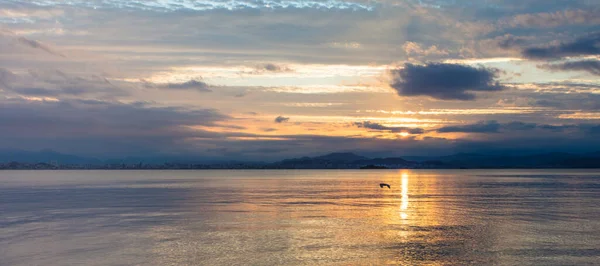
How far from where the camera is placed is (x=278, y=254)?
92.4 ft

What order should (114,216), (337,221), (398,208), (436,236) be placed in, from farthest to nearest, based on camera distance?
1. (398,208)
2. (114,216)
3. (337,221)
4. (436,236)

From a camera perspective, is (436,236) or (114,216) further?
(114,216)

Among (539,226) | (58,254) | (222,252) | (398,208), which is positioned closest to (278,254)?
(222,252)

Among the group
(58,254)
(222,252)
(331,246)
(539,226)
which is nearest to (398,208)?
(539,226)

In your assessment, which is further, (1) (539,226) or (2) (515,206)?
(2) (515,206)

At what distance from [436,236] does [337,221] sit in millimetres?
9714

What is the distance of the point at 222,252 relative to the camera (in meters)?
28.6

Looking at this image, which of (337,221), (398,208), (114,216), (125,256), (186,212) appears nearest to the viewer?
(125,256)

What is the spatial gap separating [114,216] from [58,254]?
1883 centimetres

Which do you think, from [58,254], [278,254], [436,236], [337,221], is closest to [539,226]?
[436,236]

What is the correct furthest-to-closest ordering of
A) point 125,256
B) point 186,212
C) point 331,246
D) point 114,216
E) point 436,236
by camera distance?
point 186,212 < point 114,216 < point 436,236 < point 331,246 < point 125,256

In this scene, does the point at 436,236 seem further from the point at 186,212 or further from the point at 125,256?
the point at 186,212

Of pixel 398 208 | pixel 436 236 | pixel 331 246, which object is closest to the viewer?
pixel 331 246

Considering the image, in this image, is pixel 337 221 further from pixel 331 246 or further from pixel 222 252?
pixel 222 252
